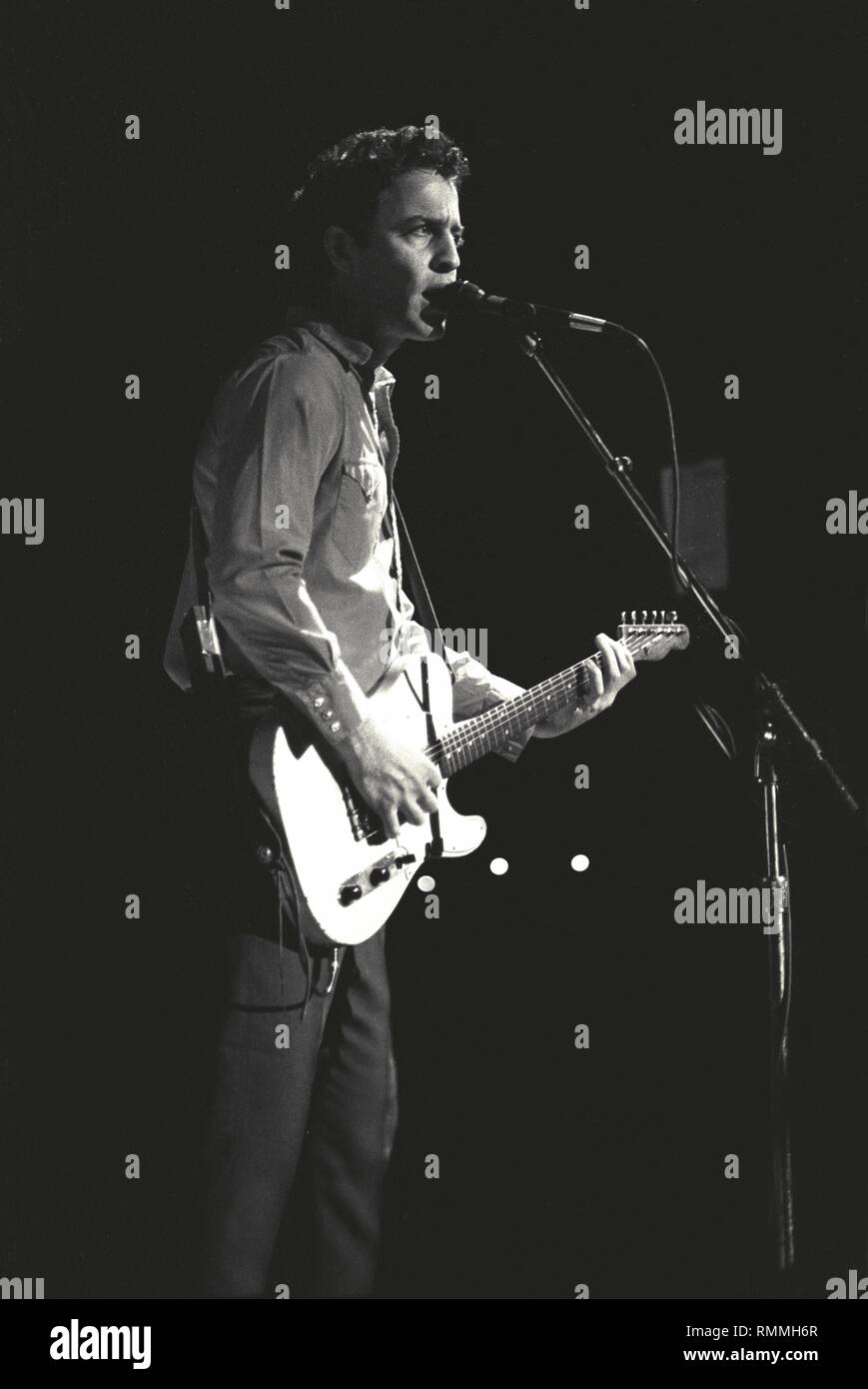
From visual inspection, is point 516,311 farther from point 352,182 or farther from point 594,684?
point 594,684

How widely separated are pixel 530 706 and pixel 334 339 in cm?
66

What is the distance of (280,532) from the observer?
2.01m

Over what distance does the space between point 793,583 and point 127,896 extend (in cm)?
128

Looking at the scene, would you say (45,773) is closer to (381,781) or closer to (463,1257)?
(381,781)

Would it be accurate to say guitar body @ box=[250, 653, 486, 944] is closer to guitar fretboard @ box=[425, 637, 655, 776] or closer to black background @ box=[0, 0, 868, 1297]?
guitar fretboard @ box=[425, 637, 655, 776]

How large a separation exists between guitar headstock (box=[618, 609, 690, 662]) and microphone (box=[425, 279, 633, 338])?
48cm

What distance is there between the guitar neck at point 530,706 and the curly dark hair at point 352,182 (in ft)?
2.41

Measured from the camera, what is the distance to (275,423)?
6.82 ft

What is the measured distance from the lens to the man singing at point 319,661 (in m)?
1.99

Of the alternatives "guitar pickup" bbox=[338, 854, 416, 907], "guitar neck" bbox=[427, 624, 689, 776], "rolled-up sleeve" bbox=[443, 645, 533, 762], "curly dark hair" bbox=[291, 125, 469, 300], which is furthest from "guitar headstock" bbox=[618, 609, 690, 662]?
"curly dark hair" bbox=[291, 125, 469, 300]

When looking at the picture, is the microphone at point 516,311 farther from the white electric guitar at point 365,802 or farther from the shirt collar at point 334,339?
the white electric guitar at point 365,802

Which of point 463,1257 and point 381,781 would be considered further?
point 463,1257

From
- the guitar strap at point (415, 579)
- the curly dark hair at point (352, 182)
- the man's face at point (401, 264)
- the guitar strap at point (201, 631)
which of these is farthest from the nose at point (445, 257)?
the guitar strap at point (201, 631)

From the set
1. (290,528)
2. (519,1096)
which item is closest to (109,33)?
(290,528)
